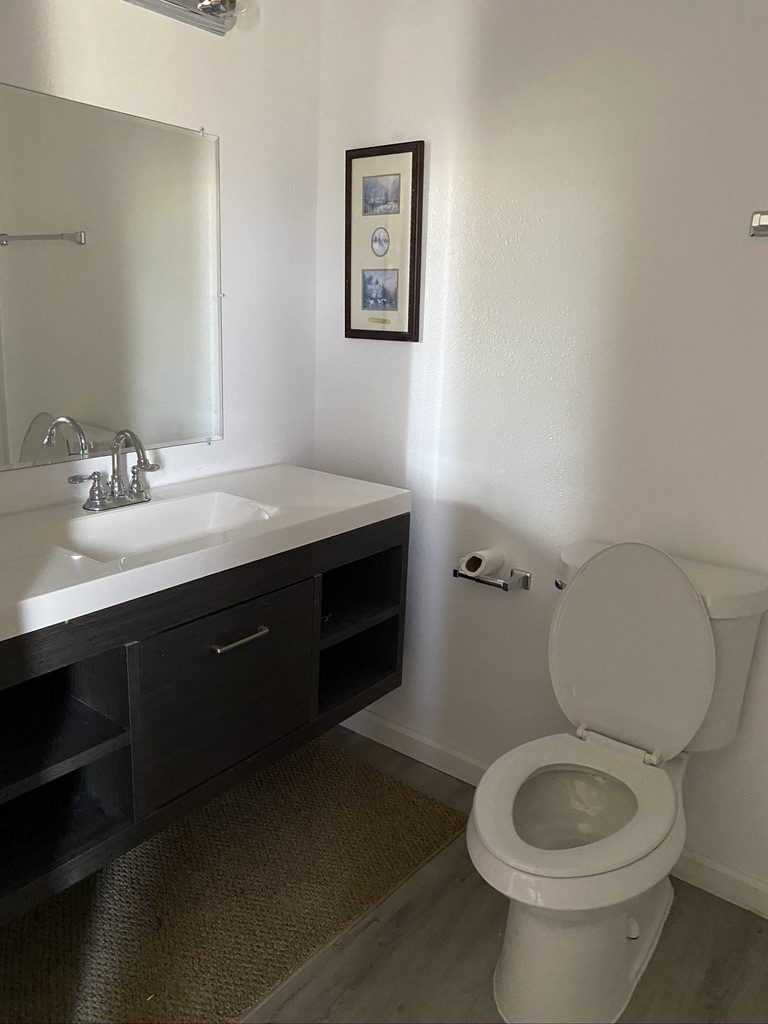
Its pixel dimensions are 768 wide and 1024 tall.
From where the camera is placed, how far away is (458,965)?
1711mm

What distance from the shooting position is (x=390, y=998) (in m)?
1.62

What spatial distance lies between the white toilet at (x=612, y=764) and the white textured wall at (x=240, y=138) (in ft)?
3.27

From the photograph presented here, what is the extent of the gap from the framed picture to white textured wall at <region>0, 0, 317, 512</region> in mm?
167

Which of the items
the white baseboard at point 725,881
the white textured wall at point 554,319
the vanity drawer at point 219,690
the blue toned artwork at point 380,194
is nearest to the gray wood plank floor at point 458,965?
the white baseboard at point 725,881

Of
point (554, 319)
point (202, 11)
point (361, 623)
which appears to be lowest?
point (361, 623)

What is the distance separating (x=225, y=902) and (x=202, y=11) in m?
2.07

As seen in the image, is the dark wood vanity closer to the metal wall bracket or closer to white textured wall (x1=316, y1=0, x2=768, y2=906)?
white textured wall (x1=316, y1=0, x2=768, y2=906)

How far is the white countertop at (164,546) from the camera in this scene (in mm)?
1381

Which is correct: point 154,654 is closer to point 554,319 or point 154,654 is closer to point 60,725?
point 60,725

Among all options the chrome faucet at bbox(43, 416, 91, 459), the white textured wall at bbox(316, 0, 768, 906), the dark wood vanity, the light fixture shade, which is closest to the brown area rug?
the dark wood vanity

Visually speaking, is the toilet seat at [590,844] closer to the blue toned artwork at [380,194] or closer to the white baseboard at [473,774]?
the white baseboard at [473,774]

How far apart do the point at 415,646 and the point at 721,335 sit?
3.96 feet

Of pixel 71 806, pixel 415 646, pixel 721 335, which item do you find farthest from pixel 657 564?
pixel 71 806

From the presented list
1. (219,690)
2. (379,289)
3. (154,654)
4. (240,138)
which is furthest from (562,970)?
(240,138)
